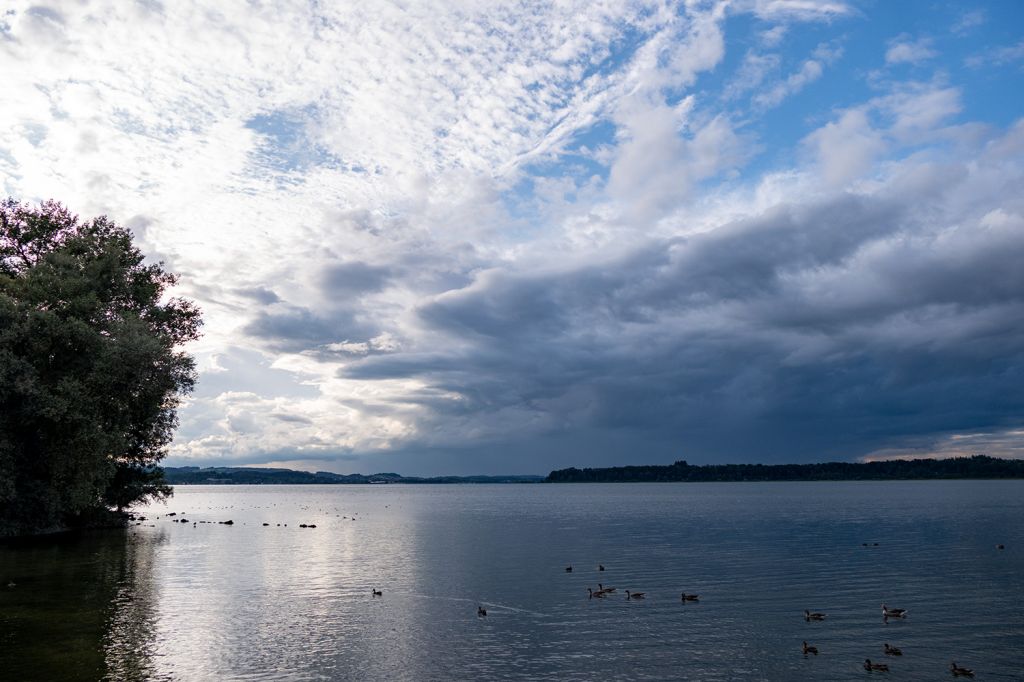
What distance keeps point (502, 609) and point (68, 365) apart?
155 ft

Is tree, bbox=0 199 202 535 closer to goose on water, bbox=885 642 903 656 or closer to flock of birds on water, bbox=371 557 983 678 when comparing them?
flock of birds on water, bbox=371 557 983 678

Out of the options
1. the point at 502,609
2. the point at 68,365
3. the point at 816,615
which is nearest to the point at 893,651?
the point at 816,615

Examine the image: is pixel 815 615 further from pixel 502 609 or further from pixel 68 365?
pixel 68 365

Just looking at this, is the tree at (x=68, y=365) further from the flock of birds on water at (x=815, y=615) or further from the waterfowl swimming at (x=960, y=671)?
the waterfowl swimming at (x=960, y=671)

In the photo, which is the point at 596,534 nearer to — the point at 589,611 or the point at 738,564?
the point at 738,564

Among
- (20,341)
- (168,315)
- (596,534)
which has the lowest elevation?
(596,534)

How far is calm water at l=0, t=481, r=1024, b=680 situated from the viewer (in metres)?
30.2

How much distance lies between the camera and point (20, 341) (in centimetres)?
6159

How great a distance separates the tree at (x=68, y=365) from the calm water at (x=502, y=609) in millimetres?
6893

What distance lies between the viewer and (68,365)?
212 feet

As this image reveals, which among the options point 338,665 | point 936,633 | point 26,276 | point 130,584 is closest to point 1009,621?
point 936,633

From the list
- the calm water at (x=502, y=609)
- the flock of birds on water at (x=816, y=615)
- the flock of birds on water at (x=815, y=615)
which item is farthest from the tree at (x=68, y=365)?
the flock of birds on water at (x=816, y=615)

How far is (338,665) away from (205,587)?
23980 millimetres

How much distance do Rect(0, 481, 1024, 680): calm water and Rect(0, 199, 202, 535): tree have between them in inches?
271
